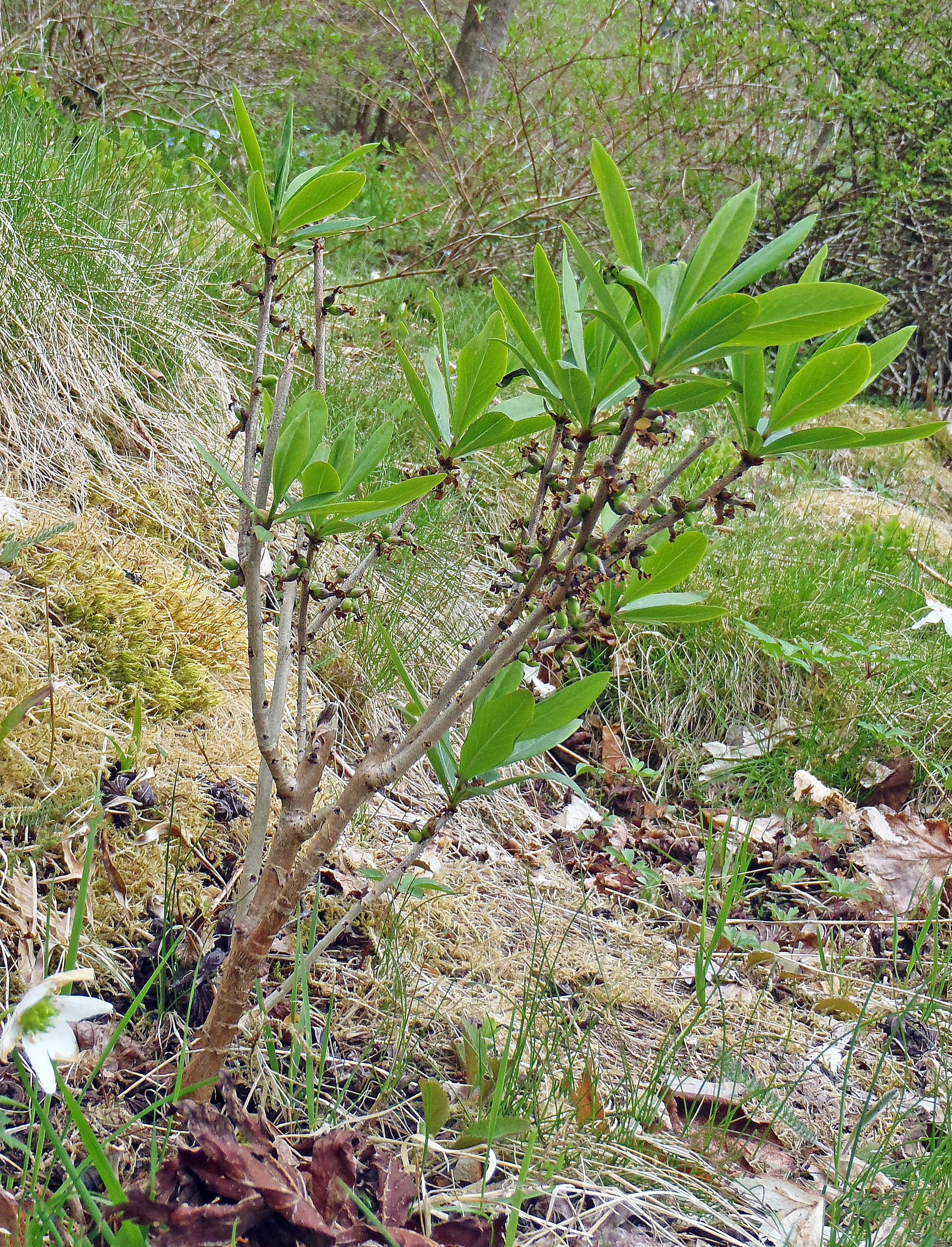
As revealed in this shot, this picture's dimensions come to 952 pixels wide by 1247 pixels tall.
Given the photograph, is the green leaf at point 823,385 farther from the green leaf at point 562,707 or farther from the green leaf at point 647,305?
the green leaf at point 562,707

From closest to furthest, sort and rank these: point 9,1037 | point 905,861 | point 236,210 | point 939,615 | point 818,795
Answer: point 9,1037
point 236,210
point 939,615
point 905,861
point 818,795

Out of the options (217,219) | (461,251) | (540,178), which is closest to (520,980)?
(217,219)

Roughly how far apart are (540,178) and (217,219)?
2.42 m

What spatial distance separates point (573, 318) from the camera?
3.45 feet

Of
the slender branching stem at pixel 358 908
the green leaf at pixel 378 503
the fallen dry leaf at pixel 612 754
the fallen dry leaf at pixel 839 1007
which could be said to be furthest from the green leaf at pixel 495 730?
the fallen dry leaf at pixel 612 754

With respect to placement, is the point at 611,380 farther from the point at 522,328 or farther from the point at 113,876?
the point at 113,876

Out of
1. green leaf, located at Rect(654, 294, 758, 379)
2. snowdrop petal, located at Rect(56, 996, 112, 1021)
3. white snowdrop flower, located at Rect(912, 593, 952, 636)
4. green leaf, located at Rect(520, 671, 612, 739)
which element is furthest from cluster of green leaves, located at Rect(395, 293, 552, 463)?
white snowdrop flower, located at Rect(912, 593, 952, 636)

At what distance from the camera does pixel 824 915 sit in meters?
2.24

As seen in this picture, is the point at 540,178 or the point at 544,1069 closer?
the point at 544,1069

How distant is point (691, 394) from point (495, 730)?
0.45 meters

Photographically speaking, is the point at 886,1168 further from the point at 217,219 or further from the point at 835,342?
the point at 217,219

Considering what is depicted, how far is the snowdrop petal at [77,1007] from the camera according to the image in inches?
35.0

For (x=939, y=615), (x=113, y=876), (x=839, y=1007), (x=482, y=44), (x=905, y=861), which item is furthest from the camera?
(x=482, y=44)

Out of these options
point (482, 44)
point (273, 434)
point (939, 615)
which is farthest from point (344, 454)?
point (482, 44)
